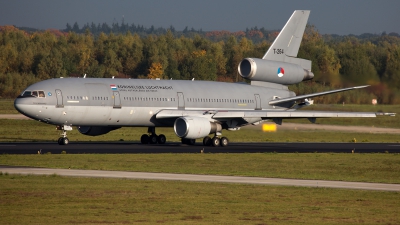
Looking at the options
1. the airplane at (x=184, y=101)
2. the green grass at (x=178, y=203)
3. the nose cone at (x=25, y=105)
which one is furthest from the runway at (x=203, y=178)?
the airplane at (x=184, y=101)

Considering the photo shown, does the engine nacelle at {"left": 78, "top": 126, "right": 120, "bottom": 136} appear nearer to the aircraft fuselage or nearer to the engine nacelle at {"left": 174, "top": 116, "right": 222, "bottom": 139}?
the aircraft fuselage

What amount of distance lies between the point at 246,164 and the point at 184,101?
18.1 metres

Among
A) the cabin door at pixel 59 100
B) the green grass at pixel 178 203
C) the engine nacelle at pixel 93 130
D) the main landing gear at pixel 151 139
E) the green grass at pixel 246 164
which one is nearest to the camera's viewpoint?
the green grass at pixel 178 203

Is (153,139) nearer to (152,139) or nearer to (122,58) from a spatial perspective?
(152,139)

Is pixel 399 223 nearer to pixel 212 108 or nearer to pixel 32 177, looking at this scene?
pixel 32 177

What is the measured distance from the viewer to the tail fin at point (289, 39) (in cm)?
5803

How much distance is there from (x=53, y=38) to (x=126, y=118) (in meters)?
99.1

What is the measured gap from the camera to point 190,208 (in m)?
21.0

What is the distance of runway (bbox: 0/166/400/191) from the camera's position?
26.6m

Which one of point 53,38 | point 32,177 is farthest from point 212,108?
point 53,38

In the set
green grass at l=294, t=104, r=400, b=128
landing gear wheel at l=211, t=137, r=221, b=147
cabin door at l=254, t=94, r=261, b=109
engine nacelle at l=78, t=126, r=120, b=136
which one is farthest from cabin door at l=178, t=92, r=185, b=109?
green grass at l=294, t=104, r=400, b=128

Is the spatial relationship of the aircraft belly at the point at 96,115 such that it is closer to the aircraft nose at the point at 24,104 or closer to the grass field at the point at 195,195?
the aircraft nose at the point at 24,104

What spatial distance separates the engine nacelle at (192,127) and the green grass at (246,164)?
6703 millimetres

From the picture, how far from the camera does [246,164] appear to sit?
34.8m
